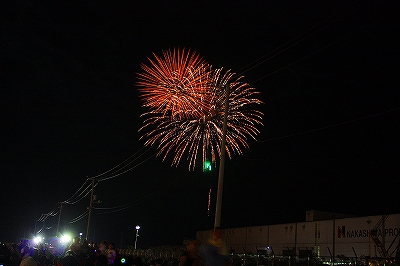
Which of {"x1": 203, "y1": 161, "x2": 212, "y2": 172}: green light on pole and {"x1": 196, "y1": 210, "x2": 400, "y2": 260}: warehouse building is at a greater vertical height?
{"x1": 203, "y1": 161, "x2": 212, "y2": 172}: green light on pole

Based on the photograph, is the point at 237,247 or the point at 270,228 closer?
the point at 270,228

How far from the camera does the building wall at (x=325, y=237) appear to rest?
42.9m

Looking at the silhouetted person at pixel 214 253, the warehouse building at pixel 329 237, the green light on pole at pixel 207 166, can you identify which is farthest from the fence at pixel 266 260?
the silhouetted person at pixel 214 253

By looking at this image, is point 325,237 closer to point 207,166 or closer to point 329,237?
point 329,237

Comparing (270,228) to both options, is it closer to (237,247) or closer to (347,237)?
(237,247)

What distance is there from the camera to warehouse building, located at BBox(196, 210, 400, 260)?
42266mm

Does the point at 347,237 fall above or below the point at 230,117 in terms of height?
below

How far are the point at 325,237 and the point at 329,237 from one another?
600 mm

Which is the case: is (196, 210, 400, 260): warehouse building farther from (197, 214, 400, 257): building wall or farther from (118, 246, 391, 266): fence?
(118, 246, 391, 266): fence

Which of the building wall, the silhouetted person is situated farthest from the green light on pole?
the silhouetted person

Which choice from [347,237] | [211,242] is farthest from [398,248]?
[211,242]

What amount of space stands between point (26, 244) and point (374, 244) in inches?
1257

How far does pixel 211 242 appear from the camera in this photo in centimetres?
1070

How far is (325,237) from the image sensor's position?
49812 mm
